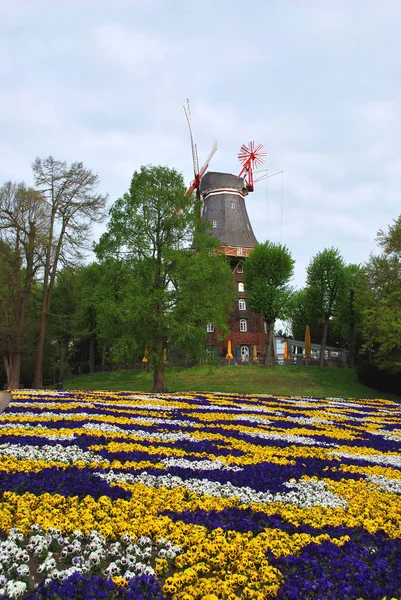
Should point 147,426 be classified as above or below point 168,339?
below

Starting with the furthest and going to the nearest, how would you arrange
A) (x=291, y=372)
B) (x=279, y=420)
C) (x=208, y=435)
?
(x=291, y=372) → (x=279, y=420) → (x=208, y=435)

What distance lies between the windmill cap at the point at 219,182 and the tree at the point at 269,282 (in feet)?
72.7

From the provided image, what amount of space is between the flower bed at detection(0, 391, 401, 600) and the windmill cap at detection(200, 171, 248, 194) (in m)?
63.9

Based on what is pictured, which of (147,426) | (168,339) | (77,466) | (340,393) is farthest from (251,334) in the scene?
(77,466)

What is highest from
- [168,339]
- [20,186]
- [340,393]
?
[20,186]

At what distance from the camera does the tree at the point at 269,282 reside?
5038 centimetres

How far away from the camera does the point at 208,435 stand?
12.6m


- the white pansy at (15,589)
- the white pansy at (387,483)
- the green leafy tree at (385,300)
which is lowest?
the white pansy at (387,483)

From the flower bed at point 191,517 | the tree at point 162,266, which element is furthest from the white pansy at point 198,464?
the tree at point 162,266

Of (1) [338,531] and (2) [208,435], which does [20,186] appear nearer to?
(2) [208,435]

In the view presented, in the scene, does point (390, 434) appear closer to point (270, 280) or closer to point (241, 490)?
point (241, 490)

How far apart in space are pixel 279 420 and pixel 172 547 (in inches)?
488

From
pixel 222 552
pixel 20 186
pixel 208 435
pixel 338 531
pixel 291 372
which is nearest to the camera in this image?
pixel 222 552

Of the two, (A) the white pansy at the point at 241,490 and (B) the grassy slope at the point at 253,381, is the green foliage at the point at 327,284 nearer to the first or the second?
(B) the grassy slope at the point at 253,381
